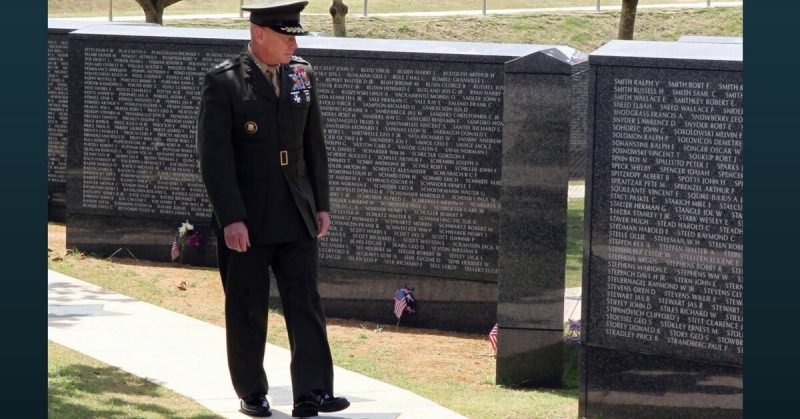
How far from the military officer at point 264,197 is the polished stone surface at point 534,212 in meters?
1.87

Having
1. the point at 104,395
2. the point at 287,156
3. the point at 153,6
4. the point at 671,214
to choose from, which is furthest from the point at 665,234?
the point at 153,6

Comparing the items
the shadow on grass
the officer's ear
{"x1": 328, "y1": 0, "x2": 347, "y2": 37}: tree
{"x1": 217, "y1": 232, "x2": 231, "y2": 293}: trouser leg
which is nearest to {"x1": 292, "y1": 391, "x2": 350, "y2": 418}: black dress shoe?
the shadow on grass

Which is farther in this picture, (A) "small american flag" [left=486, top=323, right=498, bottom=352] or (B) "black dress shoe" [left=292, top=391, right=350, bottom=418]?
(A) "small american flag" [left=486, top=323, right=498, bottom=352]

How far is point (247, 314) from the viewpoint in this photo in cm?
685

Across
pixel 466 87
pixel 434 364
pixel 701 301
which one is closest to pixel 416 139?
pixel 466 87

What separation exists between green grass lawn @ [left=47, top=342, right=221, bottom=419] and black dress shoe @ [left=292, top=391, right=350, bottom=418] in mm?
465

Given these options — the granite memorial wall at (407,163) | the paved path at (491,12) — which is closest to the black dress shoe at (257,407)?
the granite memorial wall at (407,163)

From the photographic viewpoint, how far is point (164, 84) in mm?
11719

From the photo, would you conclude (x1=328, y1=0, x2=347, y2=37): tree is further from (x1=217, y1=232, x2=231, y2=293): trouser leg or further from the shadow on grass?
(x1=217, y1=232, x2=231, y2=293): trouser leg

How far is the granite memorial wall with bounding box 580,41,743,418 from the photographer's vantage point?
22.3 feet

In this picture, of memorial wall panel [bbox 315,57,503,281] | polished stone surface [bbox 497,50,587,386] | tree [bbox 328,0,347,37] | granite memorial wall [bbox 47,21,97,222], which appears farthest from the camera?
tree [bbox 328,0,347,37]

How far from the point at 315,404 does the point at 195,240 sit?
5218mm

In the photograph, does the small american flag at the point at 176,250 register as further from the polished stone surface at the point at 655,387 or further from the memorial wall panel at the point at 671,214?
the memorial wall panel at the point at 671,214

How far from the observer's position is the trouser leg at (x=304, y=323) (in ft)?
22.1
